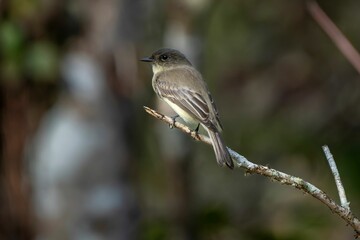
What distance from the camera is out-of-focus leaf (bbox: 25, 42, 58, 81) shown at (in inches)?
256

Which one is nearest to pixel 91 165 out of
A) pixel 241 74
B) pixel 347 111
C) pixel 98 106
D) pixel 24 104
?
pixel 98 106

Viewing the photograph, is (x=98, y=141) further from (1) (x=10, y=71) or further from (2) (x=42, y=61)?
(1) (x=10, y=71)

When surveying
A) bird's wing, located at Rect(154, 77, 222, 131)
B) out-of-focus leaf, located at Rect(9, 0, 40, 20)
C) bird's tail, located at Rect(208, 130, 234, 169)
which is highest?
out-of-focus leaf, located at Rect(9, 0, 40, 20)

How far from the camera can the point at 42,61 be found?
6512mm

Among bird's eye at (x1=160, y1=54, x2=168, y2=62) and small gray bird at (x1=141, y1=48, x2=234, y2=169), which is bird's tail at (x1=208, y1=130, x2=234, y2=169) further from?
bird's eye at (x1=160, y1=54, x2=168, y2=62)

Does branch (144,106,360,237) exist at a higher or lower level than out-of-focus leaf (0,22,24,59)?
lower

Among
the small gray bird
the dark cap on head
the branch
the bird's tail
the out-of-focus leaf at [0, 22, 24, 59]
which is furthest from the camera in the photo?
the out-of-focus leaf at [0, 22, 24, 59]

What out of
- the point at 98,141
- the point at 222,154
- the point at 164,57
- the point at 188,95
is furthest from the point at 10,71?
the point at 222,154

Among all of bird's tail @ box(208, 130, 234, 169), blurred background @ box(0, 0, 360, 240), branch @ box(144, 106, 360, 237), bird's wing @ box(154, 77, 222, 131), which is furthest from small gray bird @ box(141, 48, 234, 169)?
blurred background @ box(0, 0, 360, 240)

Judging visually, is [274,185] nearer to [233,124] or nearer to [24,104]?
[233,124]

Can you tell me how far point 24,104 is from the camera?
22.8 ft

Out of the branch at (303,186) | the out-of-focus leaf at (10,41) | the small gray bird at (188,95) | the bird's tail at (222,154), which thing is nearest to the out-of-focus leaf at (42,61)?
the out-of-focus leaf at (10,41)

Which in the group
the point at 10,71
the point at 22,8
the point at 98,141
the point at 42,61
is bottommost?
the point at 98,141

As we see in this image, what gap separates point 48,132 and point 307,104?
3444 mm
